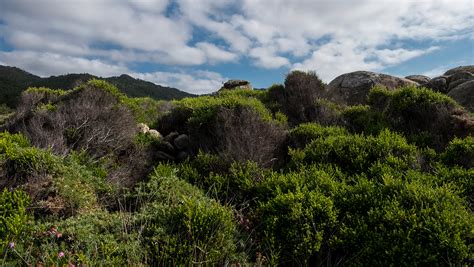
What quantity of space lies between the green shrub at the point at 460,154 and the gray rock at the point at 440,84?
806 centimetres

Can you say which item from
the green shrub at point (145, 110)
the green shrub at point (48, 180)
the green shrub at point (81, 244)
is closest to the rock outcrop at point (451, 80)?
the green shrub at point (145, 110)

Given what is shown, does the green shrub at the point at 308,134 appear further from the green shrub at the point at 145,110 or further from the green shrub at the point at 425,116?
the green shrub at the point at 145,110

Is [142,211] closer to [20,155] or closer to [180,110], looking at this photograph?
[20,155]

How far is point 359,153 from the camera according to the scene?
314 inches

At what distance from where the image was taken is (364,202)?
5.88m

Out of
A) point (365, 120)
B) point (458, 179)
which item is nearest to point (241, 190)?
point (458, 179)

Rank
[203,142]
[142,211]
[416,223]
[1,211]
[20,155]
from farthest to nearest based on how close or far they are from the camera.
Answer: [203,142] < [20,155] < [142,211] < [1,211] < [416,223]

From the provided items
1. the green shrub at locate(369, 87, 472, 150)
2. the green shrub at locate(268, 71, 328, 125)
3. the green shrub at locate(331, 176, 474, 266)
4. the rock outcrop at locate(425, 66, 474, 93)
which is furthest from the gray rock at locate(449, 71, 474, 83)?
the green shrub at locate(331, 176, 474, 266)

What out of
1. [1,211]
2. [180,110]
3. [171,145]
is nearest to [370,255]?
[1,211]

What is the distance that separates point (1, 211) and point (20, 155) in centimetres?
206

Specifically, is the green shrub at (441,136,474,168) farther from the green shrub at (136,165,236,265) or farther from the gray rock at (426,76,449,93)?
the gray rock at (426,76,449,93)

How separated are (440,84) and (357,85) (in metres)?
3.54

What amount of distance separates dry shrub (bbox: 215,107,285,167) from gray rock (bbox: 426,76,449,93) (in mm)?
8969

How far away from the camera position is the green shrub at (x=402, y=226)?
4719 millimetres
